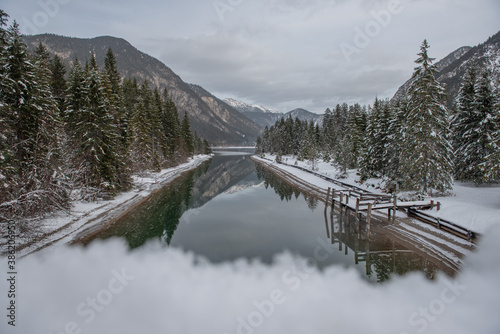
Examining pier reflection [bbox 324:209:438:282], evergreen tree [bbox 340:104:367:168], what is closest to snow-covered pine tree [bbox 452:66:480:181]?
pier reflection [bbox 324:209:438:282]

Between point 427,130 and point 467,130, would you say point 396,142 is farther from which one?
point 467,130

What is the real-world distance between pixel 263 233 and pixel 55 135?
719 inches

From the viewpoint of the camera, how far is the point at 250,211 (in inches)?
A: 1148

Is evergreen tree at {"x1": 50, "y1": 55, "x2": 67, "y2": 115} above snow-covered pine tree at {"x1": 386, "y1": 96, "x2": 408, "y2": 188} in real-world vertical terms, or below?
above

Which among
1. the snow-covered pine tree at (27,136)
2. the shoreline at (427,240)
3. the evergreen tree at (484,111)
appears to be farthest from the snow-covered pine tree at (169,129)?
the evergreen tree at (484,111)

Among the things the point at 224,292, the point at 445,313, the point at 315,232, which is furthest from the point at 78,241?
the point at 445,313

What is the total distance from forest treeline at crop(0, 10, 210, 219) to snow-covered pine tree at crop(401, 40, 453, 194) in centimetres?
2943

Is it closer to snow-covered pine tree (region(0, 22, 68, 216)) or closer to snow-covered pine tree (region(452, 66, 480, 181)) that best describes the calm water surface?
snow-covered pine tree (region(0, 22, 68, 216))

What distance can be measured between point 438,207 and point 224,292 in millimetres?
18332

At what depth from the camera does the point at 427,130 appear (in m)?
23.9

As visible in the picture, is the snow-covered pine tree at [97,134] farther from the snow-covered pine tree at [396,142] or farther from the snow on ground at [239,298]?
the snow-covered pine tree at [396,142]

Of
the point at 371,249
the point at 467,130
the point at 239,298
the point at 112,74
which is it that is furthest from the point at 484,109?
the point at 112,74

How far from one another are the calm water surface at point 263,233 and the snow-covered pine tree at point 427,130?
7989 mm

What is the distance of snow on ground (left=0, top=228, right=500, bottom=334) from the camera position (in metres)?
9.85
